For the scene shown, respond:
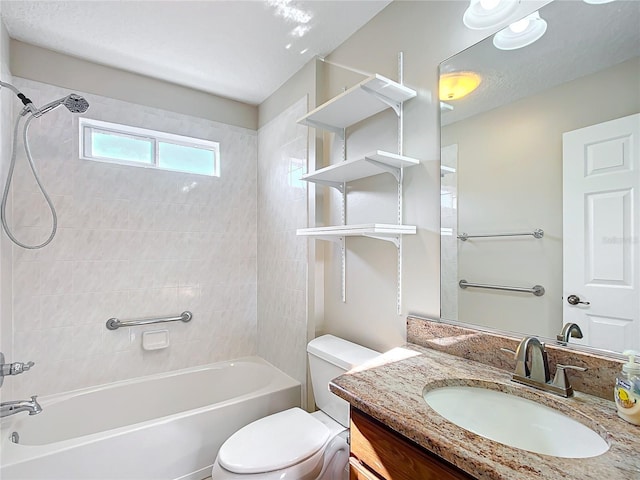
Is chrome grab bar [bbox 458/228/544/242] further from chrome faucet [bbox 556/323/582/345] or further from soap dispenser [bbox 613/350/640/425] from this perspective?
soap dispenser [bbox 613/350/640/425]

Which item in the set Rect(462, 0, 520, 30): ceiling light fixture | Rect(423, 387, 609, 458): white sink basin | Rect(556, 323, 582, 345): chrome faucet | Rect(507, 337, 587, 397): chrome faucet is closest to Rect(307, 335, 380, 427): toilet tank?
Rect(423, 387, 609, 458): white sink basin

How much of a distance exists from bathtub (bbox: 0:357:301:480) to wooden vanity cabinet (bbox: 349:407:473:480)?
46.4 inches

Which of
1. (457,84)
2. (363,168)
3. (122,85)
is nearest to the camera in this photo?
(457,84)

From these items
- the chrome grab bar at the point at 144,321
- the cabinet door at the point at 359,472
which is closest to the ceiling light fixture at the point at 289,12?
the cabinet door at the point at 359,472

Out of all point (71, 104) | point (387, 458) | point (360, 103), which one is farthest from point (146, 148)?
point (387, 458)

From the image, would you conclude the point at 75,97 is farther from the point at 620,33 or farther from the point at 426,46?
the point at 620,33

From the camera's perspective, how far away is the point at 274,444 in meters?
1.41

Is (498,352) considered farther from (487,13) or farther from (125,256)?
(125,256)

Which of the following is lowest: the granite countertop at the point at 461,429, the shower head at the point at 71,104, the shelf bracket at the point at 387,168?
the granite countertop at the point at 461,429

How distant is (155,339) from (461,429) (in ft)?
7.22

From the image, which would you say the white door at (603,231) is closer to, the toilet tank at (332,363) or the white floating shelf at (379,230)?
the white floating shelf at (379,230)

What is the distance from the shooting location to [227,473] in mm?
1275

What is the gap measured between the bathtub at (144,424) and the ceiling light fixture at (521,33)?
2111mm

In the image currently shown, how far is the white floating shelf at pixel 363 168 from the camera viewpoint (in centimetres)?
138
